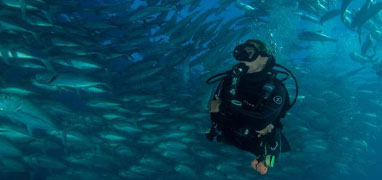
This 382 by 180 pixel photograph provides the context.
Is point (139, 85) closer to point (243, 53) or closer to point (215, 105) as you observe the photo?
point (215, 105)

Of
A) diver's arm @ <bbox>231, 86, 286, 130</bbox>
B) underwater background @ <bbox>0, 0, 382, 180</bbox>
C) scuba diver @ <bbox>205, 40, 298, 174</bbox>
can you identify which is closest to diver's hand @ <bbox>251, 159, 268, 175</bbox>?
scuba diver @ <bbox>205, 40, 298, 174</bbox>

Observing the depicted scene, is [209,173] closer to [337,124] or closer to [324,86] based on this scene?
[324,86]

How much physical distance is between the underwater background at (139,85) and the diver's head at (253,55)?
16.0 feet

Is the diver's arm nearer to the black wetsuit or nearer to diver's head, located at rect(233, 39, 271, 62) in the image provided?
the black wetsuit

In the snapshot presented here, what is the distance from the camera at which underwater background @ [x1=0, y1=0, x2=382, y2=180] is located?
7.88 meters

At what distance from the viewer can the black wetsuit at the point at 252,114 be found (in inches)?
102

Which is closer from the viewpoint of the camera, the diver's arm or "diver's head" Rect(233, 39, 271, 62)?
the diver's arm

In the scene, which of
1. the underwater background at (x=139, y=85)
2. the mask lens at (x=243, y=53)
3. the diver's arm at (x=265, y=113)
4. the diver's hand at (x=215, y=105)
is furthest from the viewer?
the underwater background at (x=139, y=85)

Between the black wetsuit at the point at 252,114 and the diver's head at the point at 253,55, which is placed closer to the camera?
the black wetsuit at the point at 252,114

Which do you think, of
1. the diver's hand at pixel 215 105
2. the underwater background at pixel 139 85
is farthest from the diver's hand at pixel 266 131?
the underwater background at pixel 139 85

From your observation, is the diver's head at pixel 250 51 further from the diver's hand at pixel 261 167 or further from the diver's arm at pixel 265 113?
the diver's hand at pixel 261 167

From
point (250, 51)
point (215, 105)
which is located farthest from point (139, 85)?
point (250, 51)

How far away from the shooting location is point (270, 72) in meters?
2.78

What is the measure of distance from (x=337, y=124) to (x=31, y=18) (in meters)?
16.0
